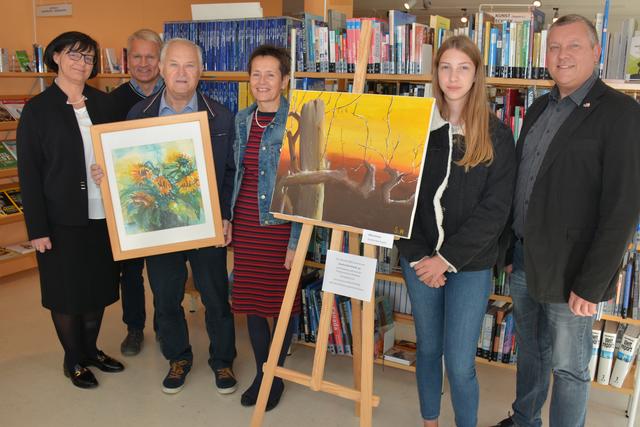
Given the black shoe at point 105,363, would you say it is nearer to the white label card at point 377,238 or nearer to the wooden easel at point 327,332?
the wooden easel at point 327,332

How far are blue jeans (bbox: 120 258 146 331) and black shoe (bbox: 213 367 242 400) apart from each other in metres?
0.74

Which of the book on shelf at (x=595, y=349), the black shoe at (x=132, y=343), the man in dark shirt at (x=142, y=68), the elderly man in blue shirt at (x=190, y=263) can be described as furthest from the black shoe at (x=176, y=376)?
the book on shelf at (x=595, y=349)

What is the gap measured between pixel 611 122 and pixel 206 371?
2375mm

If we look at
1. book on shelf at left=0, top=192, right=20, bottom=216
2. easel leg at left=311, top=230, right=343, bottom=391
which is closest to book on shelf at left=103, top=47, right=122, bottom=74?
book on shelf at left=0, top=192, right=20, bottom=216

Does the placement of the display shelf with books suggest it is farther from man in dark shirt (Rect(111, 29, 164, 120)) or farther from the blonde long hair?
man in dark shirt (Rect(111, 29, 164, 120))

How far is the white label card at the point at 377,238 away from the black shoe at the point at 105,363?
5.87 feet

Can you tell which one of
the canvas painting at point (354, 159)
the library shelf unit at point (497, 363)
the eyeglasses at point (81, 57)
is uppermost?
the eyeglasses at point (81, 57)

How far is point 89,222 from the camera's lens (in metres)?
2.86

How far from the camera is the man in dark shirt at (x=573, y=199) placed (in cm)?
192

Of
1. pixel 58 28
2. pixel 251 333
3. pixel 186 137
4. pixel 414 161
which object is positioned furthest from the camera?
pixel 58 28

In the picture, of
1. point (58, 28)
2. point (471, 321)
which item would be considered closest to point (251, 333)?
point (471, 321)

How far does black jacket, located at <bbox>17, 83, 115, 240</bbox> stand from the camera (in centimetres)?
271

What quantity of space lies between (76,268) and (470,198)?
1950 mm

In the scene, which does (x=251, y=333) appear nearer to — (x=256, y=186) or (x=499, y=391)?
(x=256, y=186)
